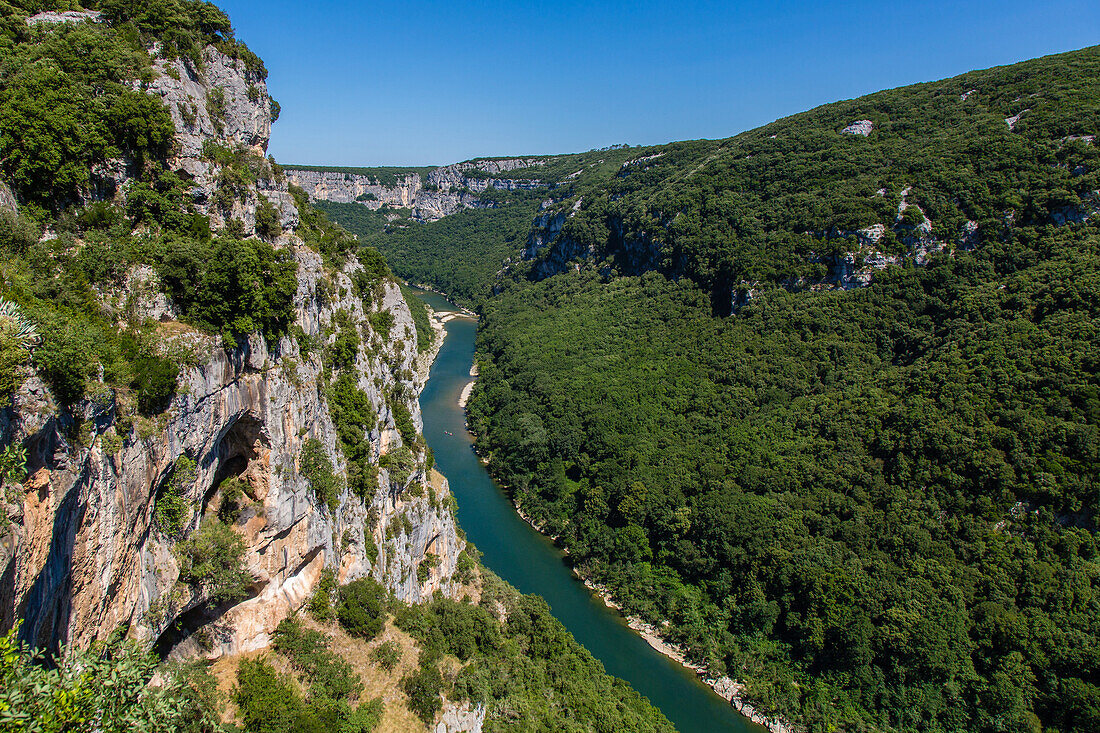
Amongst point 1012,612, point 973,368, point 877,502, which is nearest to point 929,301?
point 973,368

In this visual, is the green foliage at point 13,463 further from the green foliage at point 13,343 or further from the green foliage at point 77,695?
the green foliage at point 77,695

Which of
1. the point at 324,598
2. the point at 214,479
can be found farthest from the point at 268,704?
the point at 214,479

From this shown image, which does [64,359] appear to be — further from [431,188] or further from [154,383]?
[431,188]

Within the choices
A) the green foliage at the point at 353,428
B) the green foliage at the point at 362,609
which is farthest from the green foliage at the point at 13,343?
the green foliage at the point at 362,609

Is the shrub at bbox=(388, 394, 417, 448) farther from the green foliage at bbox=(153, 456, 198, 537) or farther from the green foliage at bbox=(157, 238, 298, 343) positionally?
the green foliage at bbox=(153, 456, 198, 537)

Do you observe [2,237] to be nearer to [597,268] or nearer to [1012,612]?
[1012,612]

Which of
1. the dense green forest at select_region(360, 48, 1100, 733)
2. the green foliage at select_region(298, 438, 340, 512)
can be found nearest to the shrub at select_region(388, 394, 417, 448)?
the green foliage at select_region(298, 438, 340, 512)
